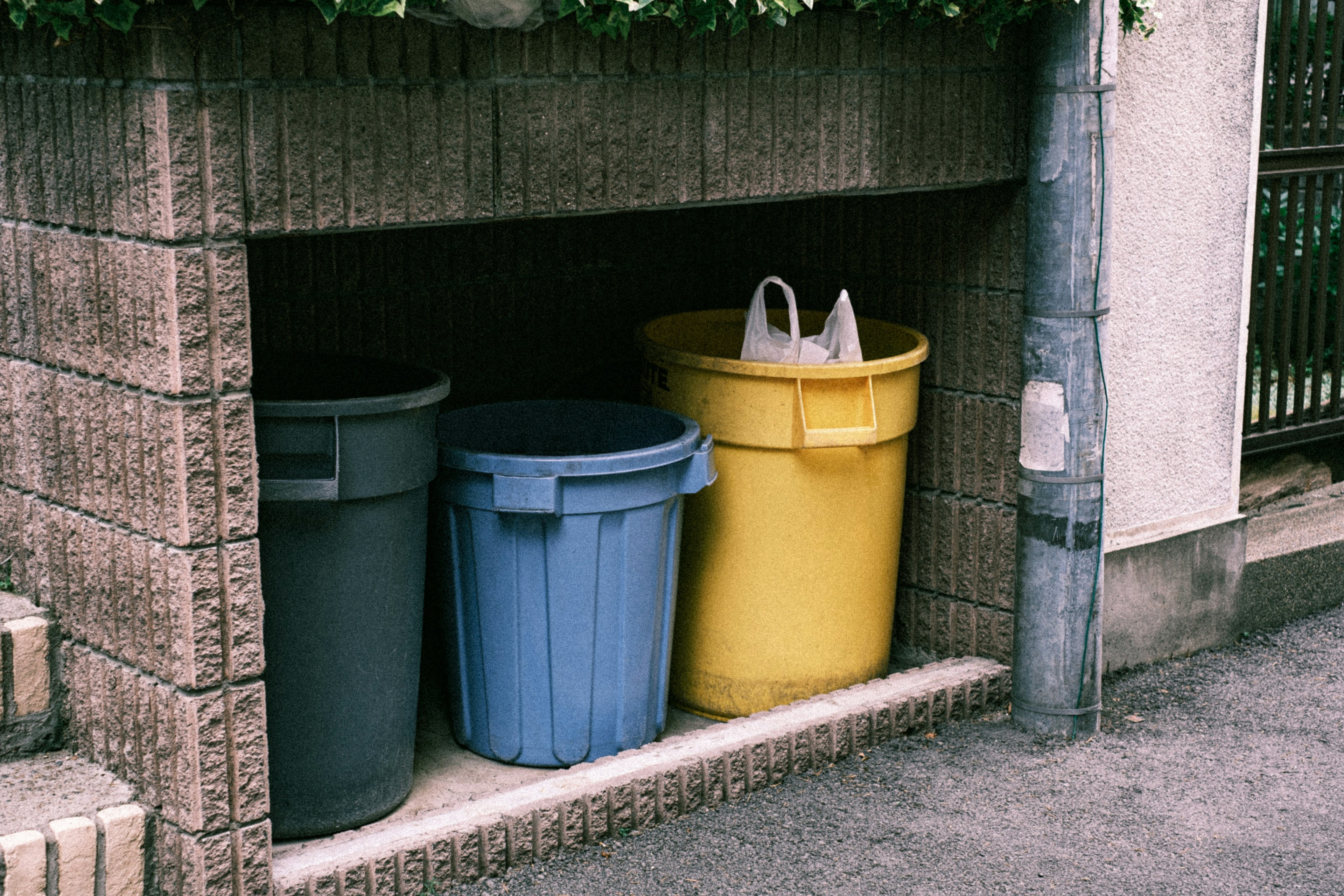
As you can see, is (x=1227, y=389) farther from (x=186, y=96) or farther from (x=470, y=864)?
(x=186, y=96)

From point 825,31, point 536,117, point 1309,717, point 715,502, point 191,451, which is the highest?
point 825,31

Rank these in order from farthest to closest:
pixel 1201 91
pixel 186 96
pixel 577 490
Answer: pixel 1201 91 → pixel 577 490 → pixel 186 96

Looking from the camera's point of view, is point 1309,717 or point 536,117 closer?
point 536,117

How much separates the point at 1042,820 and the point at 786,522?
91cm

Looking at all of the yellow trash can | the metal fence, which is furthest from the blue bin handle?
the metal fence

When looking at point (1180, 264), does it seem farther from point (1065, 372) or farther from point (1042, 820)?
point (1042, 820)

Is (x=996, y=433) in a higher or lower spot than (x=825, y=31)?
lower

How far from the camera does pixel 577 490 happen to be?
330 cm

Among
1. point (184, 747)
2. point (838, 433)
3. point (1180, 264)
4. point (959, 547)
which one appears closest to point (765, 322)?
point (838, 433)

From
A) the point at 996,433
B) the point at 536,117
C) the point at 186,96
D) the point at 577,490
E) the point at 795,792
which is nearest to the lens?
the point at 186,96

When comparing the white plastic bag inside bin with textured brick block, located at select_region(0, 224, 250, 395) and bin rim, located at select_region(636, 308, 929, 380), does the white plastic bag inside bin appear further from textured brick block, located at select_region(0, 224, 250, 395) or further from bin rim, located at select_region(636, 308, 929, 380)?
textured brick block, located at select_region(0, 224, 250, 395)

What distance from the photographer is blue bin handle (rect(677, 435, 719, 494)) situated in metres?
3.49

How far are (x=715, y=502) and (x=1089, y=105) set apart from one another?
51.7 inches

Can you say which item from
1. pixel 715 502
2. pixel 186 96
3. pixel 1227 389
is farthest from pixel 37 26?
pixel 1227 389
